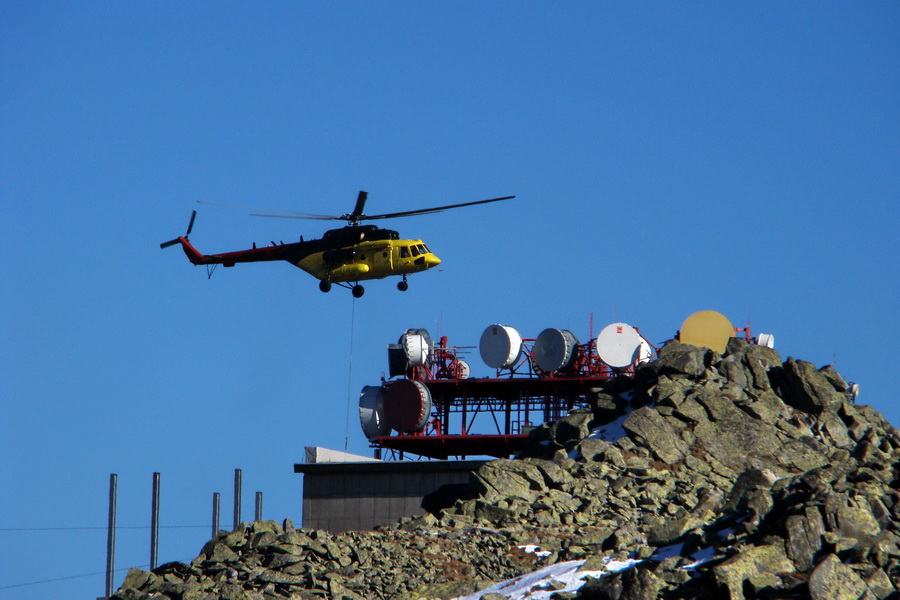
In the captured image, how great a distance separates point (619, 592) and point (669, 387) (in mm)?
A: 17770

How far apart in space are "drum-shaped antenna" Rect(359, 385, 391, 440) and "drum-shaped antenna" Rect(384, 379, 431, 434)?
1.53ft

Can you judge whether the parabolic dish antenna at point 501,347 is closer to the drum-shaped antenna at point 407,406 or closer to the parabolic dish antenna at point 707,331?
the drum-shaped antenna at point 407,406

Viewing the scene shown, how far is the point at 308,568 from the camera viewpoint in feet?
112

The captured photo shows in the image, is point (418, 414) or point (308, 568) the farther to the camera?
point (418, 414)

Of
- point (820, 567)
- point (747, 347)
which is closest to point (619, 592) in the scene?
point (820, 567)

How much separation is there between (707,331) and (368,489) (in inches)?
626

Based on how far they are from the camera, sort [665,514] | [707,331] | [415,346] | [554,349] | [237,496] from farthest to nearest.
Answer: [237,496]
[415,346]
[554,349]
[707,331]
[665,514]

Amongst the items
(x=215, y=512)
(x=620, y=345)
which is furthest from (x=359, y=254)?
(x=215, y=512)

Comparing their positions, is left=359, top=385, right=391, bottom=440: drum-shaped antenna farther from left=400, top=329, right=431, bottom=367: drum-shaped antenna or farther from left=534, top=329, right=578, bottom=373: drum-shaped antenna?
left=534, top=329, right=578, bottom=373: drum-shaped antenna

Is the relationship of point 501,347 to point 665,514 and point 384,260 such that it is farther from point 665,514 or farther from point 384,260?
point 665,514

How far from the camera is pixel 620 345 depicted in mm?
60625

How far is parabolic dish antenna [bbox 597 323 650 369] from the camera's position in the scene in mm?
60344

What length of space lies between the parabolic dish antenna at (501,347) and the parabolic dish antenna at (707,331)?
10215 mm

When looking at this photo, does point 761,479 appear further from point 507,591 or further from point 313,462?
point 313,462
